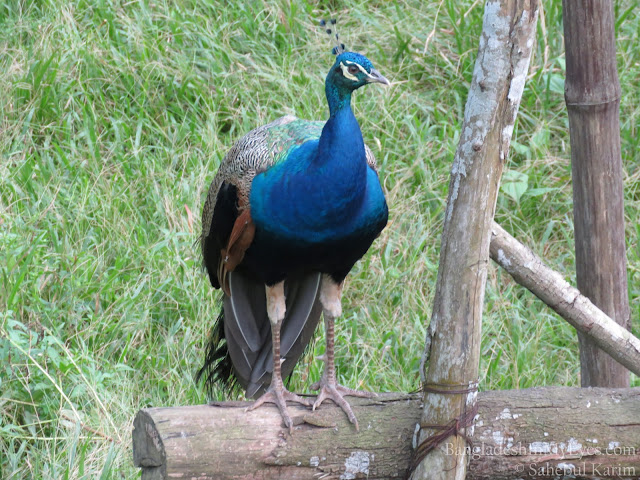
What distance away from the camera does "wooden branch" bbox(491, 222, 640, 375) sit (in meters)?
3.50

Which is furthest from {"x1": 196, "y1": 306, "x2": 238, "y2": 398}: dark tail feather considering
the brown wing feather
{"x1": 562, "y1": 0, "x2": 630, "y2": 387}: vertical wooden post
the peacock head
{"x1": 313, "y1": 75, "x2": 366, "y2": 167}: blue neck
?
{"x1": 562, "y1": 0, "x2": 630, "y2": 387}: vertical wooden post

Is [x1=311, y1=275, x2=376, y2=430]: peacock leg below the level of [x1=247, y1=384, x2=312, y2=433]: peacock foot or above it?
above

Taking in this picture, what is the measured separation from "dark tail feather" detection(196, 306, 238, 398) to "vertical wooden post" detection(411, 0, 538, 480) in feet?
4.48

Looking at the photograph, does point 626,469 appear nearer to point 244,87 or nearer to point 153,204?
point 153,204

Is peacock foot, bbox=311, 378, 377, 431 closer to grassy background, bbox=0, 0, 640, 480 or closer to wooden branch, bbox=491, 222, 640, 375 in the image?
wooden branch, bbox=491, 222, 640, 375

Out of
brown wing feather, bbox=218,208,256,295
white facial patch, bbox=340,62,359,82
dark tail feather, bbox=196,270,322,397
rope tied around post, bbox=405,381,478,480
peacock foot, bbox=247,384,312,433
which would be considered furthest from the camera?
dark tail feather, bbox=196,270,322,397

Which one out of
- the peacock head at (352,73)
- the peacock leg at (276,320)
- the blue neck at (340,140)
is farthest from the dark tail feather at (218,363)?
the peacock head at (352,73)

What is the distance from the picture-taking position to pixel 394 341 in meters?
4.84

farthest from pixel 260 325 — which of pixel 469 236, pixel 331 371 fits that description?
pixel 469 236

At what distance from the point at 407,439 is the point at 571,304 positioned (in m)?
0.85

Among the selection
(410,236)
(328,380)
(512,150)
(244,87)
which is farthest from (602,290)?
(244,87)

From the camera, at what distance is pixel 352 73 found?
3.44 meters

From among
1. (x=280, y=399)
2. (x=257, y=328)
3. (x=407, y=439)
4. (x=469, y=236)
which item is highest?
(x=469, y=236)

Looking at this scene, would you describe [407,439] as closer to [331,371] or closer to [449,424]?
[449,424]
